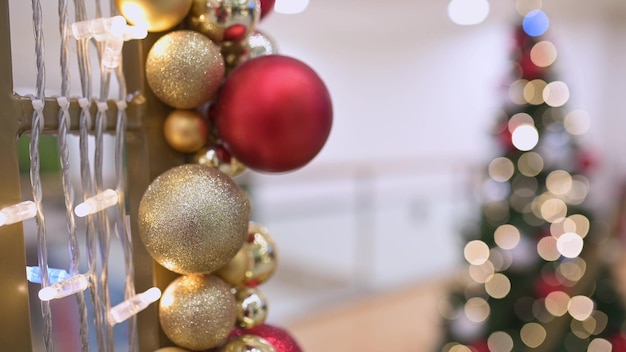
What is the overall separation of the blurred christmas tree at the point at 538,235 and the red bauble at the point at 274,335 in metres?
1.52

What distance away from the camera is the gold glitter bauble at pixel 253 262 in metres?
0.53

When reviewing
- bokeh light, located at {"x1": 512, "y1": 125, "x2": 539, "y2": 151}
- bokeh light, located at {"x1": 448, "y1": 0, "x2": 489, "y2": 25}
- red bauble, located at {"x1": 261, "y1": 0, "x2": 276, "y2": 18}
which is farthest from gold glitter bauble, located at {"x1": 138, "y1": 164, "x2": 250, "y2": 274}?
bokeh light, located at {"x1": 448, "y1": 0, "x2": 489, "y2": 25}

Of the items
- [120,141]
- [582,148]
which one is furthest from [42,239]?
[582,148]

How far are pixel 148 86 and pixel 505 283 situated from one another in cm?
172

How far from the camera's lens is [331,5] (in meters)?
4.20

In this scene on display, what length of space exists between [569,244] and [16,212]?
1876 millimetres

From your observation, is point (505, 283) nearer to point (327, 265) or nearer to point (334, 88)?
point (327, 265)

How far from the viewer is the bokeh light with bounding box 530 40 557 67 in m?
1.86

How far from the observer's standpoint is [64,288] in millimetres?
401

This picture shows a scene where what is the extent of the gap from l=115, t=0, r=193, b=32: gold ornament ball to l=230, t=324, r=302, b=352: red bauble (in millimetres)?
294

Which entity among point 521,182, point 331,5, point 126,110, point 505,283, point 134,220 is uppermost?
point 331,5

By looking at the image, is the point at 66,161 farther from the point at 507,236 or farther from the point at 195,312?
the point at 507,236

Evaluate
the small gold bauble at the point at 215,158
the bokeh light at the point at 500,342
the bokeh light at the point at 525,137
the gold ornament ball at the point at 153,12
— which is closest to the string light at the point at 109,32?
the gold ornament ball at the point at 153,12

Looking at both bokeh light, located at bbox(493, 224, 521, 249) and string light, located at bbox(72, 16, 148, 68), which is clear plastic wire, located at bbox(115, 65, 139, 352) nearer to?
string light, located at bbox(72, 16, 148, 68)
